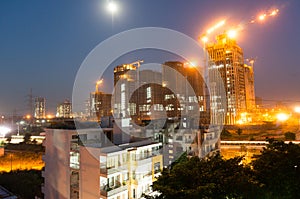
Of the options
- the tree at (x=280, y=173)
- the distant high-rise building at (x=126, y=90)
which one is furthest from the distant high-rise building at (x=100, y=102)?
the tree at (x=280, y=173)

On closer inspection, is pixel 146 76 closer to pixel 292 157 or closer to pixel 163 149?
pixel 163 149

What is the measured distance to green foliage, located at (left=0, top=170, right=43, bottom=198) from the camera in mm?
10547

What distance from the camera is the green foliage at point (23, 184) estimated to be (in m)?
10.5

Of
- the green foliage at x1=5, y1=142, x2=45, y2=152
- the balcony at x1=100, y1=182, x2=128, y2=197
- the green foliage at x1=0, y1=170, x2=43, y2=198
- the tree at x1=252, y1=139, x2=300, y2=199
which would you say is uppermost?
the tree at x1=252, y1=139, x2=300, y2=199

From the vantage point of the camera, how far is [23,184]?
10906 mm

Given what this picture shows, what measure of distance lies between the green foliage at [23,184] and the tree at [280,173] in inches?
395

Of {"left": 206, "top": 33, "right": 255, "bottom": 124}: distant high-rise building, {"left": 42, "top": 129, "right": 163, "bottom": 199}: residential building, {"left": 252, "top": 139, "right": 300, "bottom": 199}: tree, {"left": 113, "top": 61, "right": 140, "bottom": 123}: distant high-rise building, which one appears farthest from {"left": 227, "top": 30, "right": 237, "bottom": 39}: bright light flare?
{"left": 252, "top": 139, "right": 300, "bottom": 199}: tree

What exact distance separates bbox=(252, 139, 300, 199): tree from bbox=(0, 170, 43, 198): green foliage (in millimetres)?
10022

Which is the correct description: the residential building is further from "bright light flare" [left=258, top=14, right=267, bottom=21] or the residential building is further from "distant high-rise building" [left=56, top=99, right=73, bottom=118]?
"distant high-rise building" [left=56, top=99, right=73, bottom=118]

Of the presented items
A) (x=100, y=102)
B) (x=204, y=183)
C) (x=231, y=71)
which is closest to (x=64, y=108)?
(x=100, y=102)

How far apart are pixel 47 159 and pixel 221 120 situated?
30474 mm

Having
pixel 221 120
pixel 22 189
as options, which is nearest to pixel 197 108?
pixel 221 120

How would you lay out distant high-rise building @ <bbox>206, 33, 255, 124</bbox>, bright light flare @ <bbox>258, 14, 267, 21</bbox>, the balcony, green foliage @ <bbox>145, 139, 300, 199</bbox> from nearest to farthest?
1. green foliage @ <bbox>145, 139, 300, 199</bbox>
2. the balcony
3. bright light flare @ <bbox>258, 14, 267, 21</bbox>
4. distant high-rise building @ <bbox>206, 33, 255, 124</bbox>

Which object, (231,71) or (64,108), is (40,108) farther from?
(231,71)
